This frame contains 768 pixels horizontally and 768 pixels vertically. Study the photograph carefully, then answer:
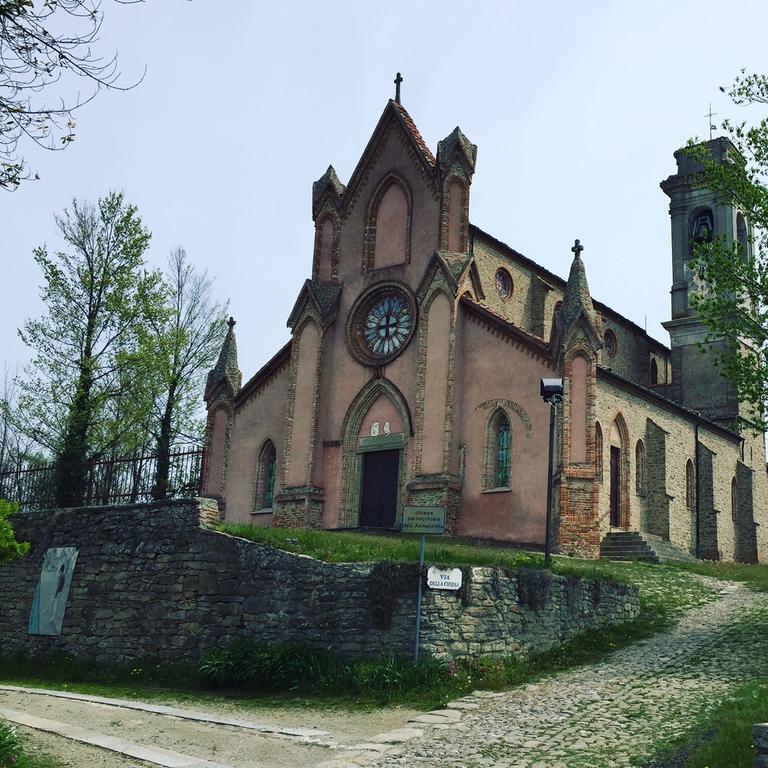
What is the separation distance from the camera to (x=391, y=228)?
31.0 m

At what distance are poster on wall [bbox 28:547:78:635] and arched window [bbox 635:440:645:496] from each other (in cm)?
1906

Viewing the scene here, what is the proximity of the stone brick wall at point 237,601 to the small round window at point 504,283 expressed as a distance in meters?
15.9

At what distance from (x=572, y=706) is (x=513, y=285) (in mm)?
22565

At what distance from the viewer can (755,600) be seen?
20.2 meters

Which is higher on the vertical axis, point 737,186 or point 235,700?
point 737,186

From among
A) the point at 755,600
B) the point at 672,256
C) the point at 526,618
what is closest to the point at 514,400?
the point at 755,600

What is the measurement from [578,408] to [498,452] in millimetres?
2753

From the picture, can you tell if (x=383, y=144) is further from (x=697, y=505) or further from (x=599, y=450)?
(x=697, y=505)

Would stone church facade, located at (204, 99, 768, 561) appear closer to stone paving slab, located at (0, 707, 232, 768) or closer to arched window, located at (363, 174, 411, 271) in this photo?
arched window, located at (363, 174, 411, 271)

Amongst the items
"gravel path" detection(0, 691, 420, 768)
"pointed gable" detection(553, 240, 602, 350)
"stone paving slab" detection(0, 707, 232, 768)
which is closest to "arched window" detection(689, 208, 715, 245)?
"pointed gable" detection(553, 240, 602, 350)

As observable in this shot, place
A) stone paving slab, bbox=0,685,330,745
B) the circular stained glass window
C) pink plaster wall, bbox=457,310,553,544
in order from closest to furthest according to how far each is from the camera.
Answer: stone paving slab, bbox=0,685,330,745 → pink plaster wall, bbox=457,310,553,544 → the circular stained glass window

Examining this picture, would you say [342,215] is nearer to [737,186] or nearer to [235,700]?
[737,186]

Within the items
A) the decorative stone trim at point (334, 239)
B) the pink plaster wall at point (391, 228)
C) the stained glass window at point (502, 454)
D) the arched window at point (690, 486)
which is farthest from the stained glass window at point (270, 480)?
the arched window at point (690, 486)

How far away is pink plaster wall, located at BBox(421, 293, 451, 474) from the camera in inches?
1076
